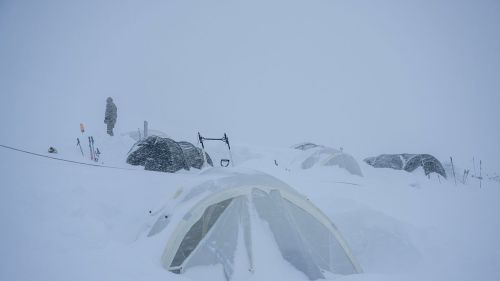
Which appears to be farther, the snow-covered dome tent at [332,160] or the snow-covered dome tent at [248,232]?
the snow-covered dome tent at [332,160]

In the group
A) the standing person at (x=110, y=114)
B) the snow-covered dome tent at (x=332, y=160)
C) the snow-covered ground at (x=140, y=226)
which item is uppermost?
the standing person at (x=110, y=114)

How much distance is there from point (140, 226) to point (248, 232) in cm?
298

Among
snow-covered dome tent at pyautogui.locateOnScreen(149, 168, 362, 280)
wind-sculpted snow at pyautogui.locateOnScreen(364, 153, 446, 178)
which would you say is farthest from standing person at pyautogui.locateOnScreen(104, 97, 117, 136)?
wind-sculpted snow at pyautogui.locateOnScreen(364, 153, 446, 178)

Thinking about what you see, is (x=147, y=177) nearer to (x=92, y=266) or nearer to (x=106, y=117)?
(x=92, y=266)

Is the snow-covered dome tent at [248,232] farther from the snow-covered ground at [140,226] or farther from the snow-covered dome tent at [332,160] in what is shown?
the snow-covered dome tent at [332,160]

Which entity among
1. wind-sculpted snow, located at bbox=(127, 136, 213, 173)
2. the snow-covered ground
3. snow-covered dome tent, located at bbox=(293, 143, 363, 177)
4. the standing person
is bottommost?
the snow-covered ground

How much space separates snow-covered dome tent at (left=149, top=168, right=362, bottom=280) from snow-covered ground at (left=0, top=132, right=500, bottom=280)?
279mm

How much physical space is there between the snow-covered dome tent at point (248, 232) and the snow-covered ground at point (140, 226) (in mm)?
279

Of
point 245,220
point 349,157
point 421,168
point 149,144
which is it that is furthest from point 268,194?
point 421,168

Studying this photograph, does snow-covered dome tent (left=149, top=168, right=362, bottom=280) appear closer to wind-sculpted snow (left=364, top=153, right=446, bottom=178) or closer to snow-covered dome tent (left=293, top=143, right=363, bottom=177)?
snow-covered dome tent (left=293, top=143, right=363, bottom=177)

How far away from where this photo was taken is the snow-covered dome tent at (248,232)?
15.3 feet

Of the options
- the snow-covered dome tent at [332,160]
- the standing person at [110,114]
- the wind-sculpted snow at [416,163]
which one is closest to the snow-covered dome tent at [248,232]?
the snow-covered dome tent at [332,160]

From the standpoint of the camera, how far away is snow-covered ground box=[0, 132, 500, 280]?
12.8ft

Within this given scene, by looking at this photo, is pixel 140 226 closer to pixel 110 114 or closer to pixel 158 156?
pixel 158 156
